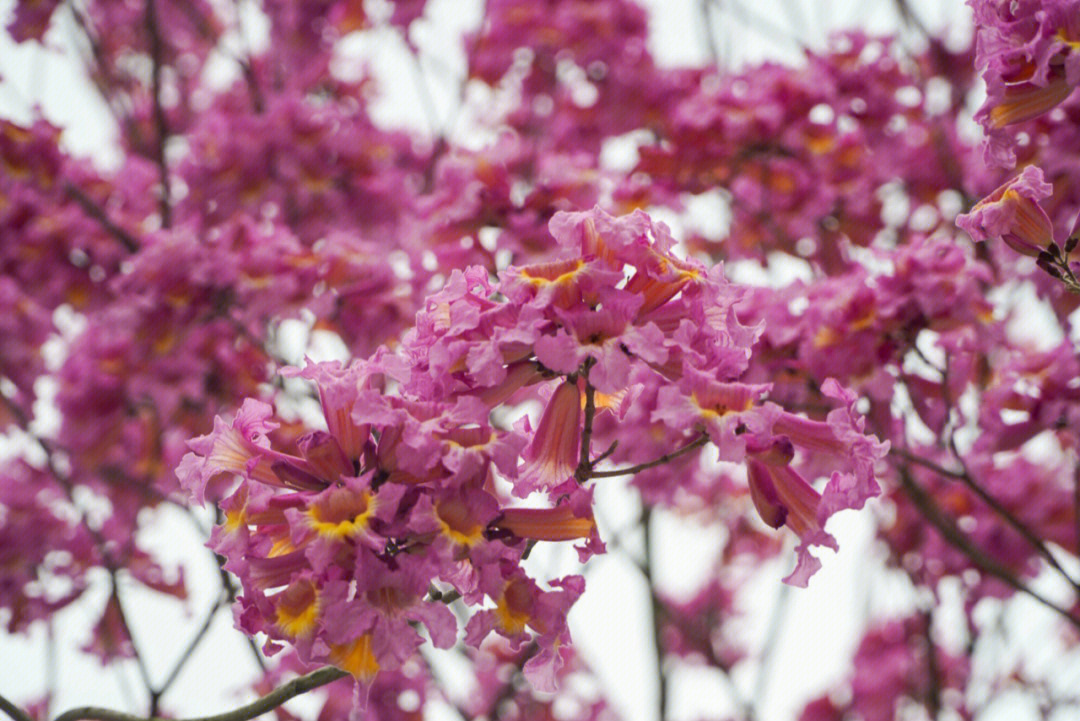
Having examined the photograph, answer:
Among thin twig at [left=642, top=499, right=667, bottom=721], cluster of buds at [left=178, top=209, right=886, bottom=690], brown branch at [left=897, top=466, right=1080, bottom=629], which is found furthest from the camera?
thin twig at [left=642, top=499, right=667, bottom=721]

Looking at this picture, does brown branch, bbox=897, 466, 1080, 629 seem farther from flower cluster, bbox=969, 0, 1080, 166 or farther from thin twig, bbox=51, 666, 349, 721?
thin twig, bbox=51, 666, 349, 721

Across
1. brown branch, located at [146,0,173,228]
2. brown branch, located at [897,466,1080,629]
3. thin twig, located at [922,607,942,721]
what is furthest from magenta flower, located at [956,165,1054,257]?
brown branch, located at [146,0,173,228]

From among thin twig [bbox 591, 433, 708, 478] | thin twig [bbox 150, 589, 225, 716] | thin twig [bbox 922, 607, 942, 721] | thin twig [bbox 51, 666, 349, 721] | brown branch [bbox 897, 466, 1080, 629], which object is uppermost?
thin twig [bbox 591, 433, 708, 478]

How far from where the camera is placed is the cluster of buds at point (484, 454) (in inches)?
46.5

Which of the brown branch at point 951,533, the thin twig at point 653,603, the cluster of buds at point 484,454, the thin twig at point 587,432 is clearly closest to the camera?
the cluster of buds at point 484,454

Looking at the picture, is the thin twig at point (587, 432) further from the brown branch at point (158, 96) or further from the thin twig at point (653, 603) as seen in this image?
the brown branch at point (158, 96)

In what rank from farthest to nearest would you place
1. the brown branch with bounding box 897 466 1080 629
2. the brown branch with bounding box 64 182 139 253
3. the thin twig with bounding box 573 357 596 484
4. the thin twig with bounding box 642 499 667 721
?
1. the thin twig with bounding box 642 499 667 721
2. the brown branch with bounding box 64 182 139 253
3. the brown branch with bounding box 897 466 1080 629
4. the thin twig with bounding box 573 357 596 484

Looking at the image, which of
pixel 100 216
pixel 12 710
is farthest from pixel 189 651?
pixel 100 216

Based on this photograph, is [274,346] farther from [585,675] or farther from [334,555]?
[585,675]

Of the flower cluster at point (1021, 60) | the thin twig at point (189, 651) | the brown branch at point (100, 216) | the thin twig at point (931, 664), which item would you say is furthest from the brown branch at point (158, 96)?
the thin twig at point (931, 664)

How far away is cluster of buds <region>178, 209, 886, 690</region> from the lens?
1.18 m

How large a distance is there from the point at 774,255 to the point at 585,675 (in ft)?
7.04

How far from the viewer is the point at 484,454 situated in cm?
118

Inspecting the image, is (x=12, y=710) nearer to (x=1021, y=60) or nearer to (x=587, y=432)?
(x=587, y=432)
